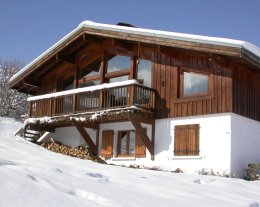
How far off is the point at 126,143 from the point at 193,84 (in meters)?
3.76

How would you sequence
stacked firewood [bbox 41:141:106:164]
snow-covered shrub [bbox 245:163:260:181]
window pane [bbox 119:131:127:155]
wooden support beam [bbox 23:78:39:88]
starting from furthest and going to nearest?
wooden support beam [bbox 23:78:39:88] → stacked firewood [bbox 41:141:106:164] → window pane [bbox 119:131:127:155] → snow-covered shrub [bbox 245:163:260:181]

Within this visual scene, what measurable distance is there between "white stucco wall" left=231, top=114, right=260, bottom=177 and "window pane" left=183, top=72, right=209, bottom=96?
1.62 m

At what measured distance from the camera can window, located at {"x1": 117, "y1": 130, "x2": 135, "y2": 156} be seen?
56.9 feet

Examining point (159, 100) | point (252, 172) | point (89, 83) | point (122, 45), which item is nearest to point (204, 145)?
point (252, 172)

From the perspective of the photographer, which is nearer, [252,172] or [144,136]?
[252,172]

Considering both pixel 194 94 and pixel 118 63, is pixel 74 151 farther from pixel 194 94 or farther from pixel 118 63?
pixel 194 94

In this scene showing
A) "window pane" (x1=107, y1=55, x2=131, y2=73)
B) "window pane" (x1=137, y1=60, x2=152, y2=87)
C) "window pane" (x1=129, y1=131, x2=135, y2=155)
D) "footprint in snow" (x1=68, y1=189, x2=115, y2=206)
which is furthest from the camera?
"window pane" (x1=107, y1=55, x2=131, y2=73)

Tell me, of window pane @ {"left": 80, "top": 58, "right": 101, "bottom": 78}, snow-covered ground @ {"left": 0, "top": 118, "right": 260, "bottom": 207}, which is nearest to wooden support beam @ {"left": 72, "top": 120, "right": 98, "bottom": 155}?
window pane @ {"left": 80, "top": 58, "right": 101, "bottom": 78}

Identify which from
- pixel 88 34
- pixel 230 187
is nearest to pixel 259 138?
pixel 230 187

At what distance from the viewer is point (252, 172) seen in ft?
48.3

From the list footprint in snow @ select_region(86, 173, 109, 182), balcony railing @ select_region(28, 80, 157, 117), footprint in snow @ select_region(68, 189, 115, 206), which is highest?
balcony railing @ select_region(28, 80, 157, 117)

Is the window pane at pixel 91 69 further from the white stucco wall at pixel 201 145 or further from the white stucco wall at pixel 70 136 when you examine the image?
the white stucco wall at pixel 201 145

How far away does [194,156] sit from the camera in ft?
50.1

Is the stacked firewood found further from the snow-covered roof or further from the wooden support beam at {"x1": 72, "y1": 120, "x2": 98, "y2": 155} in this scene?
the snow-covered roof
